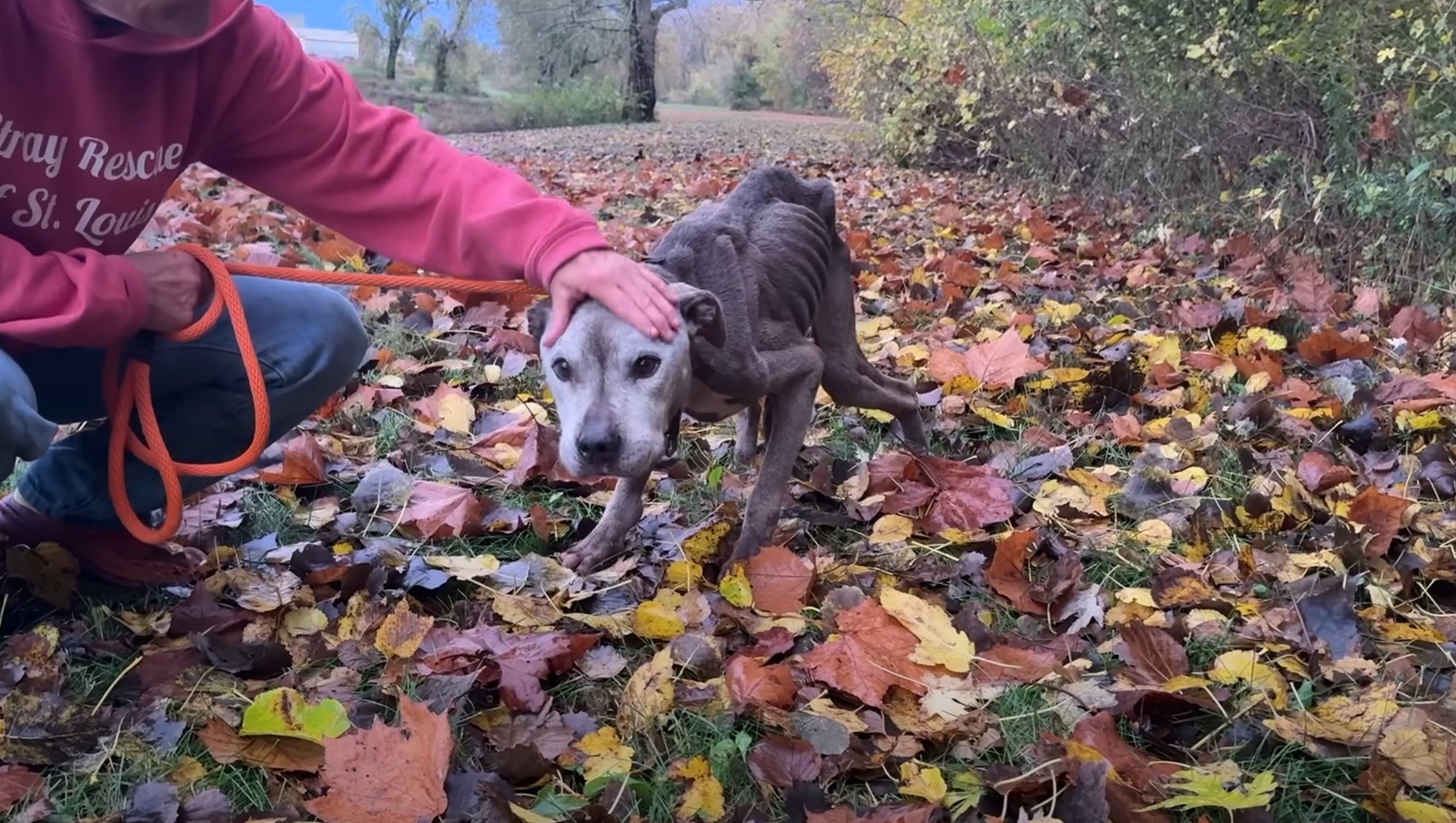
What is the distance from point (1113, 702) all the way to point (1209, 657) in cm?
37

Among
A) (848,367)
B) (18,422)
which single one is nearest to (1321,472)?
(848,367)

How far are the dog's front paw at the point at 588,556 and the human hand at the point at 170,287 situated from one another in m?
1.11

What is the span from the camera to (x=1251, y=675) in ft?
7.39

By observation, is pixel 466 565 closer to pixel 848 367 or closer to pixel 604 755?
pixel 604 755

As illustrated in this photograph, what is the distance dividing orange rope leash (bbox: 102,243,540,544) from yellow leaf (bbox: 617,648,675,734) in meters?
0.98

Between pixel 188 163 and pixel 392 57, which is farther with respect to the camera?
pixel 392 57

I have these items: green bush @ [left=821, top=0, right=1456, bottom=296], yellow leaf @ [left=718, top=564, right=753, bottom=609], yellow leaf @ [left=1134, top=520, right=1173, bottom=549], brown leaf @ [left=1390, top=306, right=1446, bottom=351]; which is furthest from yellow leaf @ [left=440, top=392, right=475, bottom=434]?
green bush @ [left=821, top=0, right=1456, bottom=296]

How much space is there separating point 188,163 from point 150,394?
22.9 inches

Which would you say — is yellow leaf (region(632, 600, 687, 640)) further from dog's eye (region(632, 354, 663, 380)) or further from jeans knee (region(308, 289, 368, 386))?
jeans knee (region(308, 289, 368, 386))

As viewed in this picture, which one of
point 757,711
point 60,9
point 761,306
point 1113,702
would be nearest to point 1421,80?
point 761,306

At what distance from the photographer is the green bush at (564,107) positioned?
82.8 ft

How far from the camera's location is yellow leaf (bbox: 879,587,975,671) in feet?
7.57

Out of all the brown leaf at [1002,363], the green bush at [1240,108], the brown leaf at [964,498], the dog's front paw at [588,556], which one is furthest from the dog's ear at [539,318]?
the green bush at [1240,108]

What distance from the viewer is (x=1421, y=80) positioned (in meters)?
5.18
